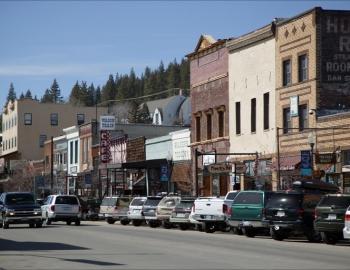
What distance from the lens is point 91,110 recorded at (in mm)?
112500

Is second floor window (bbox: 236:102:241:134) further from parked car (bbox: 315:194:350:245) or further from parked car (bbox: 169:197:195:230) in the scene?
parked car (bbox: 315:194:350:245)

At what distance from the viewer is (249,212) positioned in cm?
3141

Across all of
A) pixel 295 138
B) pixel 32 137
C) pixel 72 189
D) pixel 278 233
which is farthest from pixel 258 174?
pixel 32 137

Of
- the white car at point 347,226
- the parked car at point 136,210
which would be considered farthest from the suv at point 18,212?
the white car at point 347,226

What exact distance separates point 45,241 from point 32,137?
80700mm

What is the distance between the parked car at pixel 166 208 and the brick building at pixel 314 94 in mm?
6036

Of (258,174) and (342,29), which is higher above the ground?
(342,29)

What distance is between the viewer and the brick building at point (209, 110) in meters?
51.8

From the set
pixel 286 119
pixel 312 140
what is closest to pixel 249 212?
pixel 312 140

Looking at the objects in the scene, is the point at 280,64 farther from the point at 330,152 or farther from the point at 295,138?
the point at 330,152

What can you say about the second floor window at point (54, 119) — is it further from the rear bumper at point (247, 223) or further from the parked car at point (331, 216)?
the parked car at point (331, 216)

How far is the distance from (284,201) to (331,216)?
318 cm

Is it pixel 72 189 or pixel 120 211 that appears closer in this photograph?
pixel 120 211

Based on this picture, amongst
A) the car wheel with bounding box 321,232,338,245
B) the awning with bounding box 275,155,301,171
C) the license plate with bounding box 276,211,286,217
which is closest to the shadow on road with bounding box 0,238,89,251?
the license plate with bounding box 276,211,286,217
